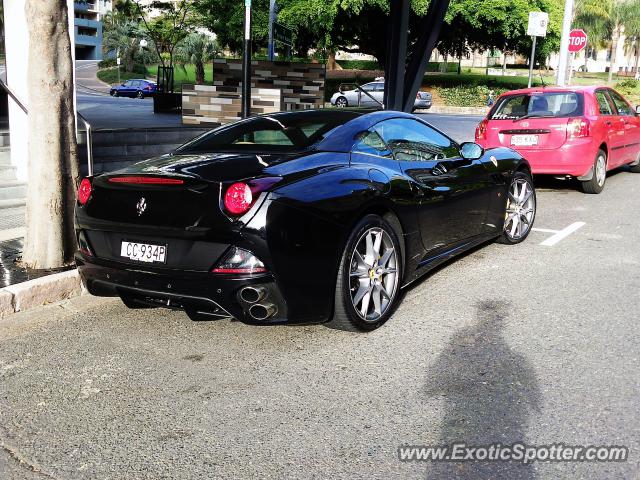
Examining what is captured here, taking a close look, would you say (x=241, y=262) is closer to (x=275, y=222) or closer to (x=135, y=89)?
(x=275, y=222)

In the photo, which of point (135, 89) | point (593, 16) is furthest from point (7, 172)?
point (593, 16)

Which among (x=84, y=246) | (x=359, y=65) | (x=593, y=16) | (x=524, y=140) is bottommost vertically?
(x=84, y=246)

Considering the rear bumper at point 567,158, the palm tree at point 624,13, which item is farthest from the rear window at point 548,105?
the palm tree at point 624,13

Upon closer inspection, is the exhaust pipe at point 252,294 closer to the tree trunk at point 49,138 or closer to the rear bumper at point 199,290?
the rear bumper at point 199,290

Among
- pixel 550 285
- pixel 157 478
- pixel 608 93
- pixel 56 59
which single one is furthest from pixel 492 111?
pixel 157 478

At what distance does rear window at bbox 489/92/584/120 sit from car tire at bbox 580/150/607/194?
0.82 metres

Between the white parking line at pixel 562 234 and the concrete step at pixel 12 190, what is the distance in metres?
6.06

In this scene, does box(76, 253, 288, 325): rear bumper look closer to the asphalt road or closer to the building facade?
the asphalt road

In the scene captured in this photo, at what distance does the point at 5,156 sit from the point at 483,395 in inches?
290

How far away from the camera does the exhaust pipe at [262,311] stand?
3.70 meters

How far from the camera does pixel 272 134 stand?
15.4ft

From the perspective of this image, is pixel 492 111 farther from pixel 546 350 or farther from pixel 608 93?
pixel 546 350

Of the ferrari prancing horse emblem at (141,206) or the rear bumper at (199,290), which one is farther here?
the ferrari prancing horse emblem at (141,206)

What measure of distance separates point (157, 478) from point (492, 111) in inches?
348
